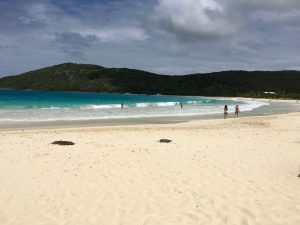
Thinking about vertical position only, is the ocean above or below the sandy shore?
below

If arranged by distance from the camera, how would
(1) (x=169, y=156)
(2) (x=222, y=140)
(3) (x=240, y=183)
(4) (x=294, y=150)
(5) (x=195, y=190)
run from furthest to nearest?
1. (2) (x=222, y=140)
2. (4) (x=294, y=150)
3. (1) (x=169, y=156)
4. (3) (x=240, y=183)
5. (5) (x=195, y=190)

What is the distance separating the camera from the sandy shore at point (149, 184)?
6867 mm

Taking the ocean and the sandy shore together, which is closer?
the sandy shore

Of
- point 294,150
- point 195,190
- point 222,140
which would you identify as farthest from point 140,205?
point 222,140

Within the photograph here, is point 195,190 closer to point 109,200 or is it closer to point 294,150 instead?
point 109,200

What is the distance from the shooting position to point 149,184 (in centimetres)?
901

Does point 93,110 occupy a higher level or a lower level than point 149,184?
lower

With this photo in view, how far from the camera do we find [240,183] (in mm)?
9109

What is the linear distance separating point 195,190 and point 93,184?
2386 mm

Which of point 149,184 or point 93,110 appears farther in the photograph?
point 93,110

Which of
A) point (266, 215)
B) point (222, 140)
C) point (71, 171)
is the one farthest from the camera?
point (222, 140)

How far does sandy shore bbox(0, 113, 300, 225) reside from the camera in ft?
22.5

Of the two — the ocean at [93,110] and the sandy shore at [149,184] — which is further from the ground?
→ the sandy shore at [149,184]

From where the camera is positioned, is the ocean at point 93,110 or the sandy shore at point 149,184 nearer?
the sandy shore at point 149,184
